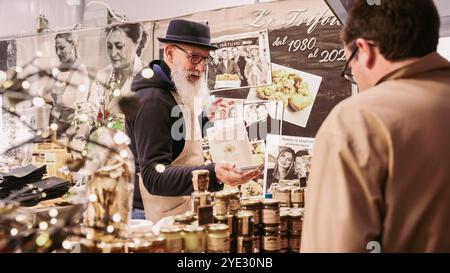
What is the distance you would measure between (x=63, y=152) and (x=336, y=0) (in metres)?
3.42

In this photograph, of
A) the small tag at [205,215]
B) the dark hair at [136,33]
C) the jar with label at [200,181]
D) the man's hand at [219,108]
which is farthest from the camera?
the dark hair at [136,33]

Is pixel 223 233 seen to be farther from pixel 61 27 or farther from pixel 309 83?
pixel 61 27

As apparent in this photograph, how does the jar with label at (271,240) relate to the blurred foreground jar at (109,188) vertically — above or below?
below

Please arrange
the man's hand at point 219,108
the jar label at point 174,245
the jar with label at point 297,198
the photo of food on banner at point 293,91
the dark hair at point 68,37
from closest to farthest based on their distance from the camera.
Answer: the jar label at point 174,245 < the jar with label at point 297,198 < the photo of food on banner at point 293,91 < the man's hand at point 219,108 < the dark hair at point 68,37

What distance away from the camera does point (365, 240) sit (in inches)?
44.3

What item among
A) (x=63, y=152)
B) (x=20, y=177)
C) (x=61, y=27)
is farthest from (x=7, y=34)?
(x=20, y=177)

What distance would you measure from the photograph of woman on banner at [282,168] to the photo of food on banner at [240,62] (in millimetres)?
634

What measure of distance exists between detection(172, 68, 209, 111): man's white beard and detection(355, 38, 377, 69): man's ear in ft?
5.21

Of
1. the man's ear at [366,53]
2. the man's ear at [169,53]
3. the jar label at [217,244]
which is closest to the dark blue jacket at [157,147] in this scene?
the man's ear at [169,53]

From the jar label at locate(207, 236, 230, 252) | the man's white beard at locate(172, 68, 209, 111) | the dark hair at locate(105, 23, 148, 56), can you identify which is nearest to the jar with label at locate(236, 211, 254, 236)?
the jar label at locate(207, 236, 230, 252)

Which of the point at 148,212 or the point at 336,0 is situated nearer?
the point at 336,0

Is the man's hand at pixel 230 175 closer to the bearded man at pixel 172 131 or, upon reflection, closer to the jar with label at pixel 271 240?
the bearded man at pixel 172 131

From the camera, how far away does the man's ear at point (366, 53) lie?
1312 mm

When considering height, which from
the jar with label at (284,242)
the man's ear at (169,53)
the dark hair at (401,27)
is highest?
the man's ear at (169,53)
